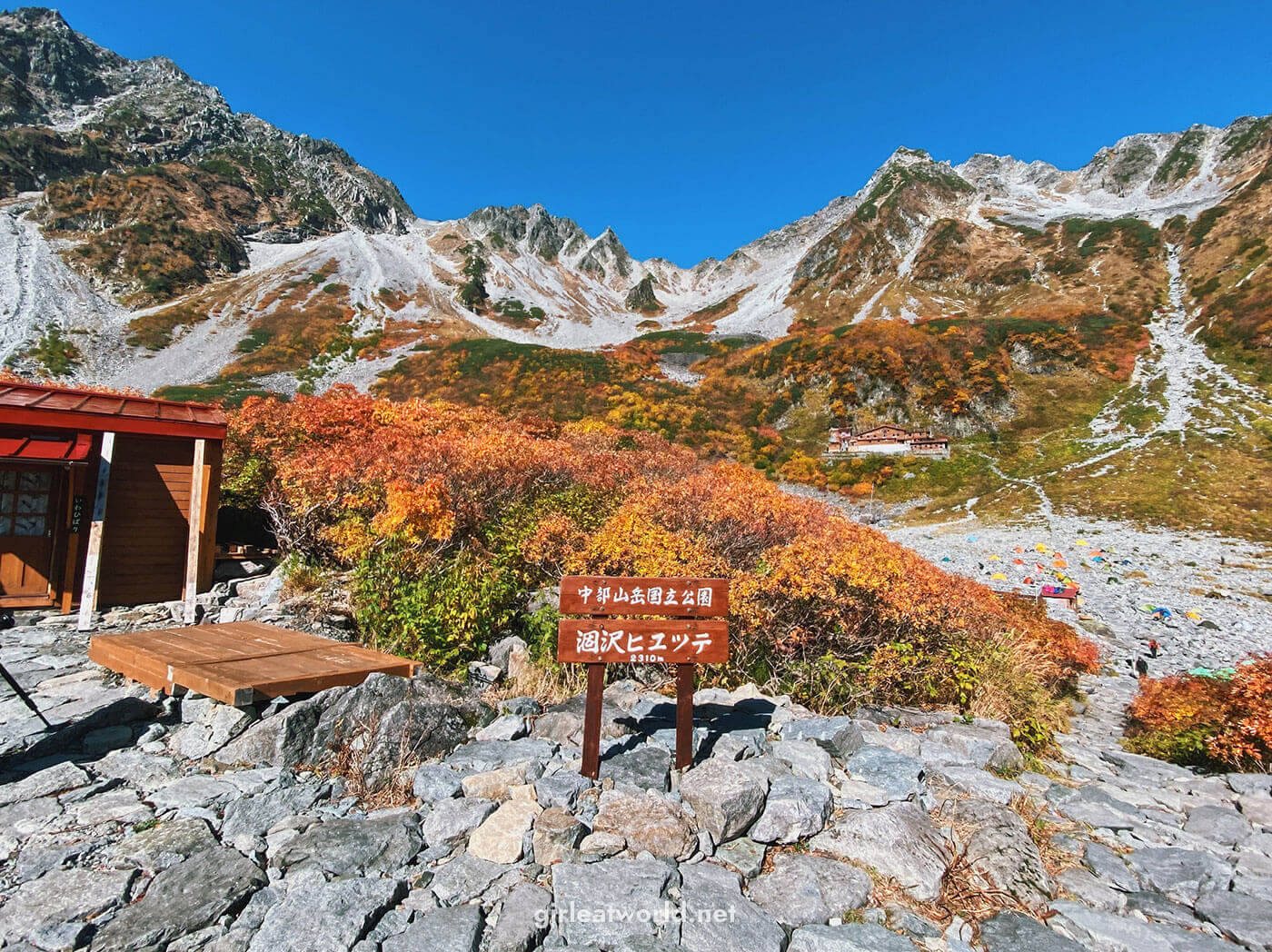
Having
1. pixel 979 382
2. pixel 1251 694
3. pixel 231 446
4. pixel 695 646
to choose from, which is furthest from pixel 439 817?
pixel 979 382

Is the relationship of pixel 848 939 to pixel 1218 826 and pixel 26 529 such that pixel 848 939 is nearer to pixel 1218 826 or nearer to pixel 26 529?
pixel 1218 826

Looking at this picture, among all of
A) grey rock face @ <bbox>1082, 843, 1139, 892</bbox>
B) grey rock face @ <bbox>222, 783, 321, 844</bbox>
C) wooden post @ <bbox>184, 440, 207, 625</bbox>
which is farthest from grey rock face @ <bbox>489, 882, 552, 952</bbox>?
wooden post @ <bbox>184, 440, 207, 625</bbox>

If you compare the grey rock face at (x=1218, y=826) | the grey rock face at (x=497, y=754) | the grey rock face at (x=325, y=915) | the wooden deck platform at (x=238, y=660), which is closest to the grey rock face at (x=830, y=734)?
the grey rock face at (x=497, y=754)

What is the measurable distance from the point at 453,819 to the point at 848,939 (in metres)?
2.45

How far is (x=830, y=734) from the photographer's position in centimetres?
545

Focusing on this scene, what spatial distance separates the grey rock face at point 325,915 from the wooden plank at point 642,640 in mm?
1854

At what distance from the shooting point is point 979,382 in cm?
4059

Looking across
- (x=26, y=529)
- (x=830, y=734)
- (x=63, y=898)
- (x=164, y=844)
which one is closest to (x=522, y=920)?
(x=164, y=844)

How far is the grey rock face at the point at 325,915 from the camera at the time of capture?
Result: 2979mm

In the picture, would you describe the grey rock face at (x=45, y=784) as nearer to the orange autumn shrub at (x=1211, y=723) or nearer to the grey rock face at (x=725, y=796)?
the grey rock face at (x=725, y=796)

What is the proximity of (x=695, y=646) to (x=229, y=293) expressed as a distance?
76.7 m

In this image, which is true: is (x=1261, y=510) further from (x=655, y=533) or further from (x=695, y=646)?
(x=695, y=646)

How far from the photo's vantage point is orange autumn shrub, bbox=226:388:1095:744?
7242 millimetres
